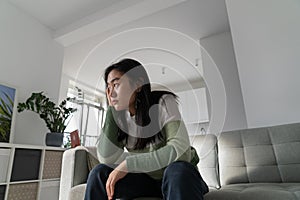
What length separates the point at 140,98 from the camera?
0.83m

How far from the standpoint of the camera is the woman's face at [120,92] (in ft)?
2.70

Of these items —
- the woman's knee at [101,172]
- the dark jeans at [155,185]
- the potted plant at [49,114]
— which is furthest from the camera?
the potted plant at [49,114]

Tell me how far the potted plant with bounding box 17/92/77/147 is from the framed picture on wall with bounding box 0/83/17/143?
3.0 inches

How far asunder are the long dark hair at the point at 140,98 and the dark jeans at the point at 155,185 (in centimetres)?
14

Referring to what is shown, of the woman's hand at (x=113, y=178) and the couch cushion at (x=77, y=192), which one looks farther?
the couch cushion at (x=77, y=192)

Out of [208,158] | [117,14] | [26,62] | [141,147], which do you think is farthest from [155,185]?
[26,62]

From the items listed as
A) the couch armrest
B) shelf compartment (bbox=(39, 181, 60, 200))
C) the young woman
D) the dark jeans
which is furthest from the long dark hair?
shelf compartment (bbox=(39, 181, 60, 200))

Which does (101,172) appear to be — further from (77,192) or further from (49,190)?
(49,190)

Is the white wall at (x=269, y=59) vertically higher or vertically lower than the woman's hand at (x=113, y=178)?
higher

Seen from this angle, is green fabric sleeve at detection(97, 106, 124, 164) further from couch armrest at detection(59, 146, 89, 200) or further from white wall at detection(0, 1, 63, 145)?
white wall at detection(0, 1, 63, 145)

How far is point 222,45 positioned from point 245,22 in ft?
2.91

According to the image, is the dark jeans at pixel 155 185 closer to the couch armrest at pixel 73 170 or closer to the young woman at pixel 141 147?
the young woman at pixel 141 147

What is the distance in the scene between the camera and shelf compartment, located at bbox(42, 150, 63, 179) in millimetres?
1753

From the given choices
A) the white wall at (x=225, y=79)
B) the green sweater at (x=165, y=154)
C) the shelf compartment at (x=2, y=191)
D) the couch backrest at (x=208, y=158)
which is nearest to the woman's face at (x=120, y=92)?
the green sweater at (x=165, y=154)
